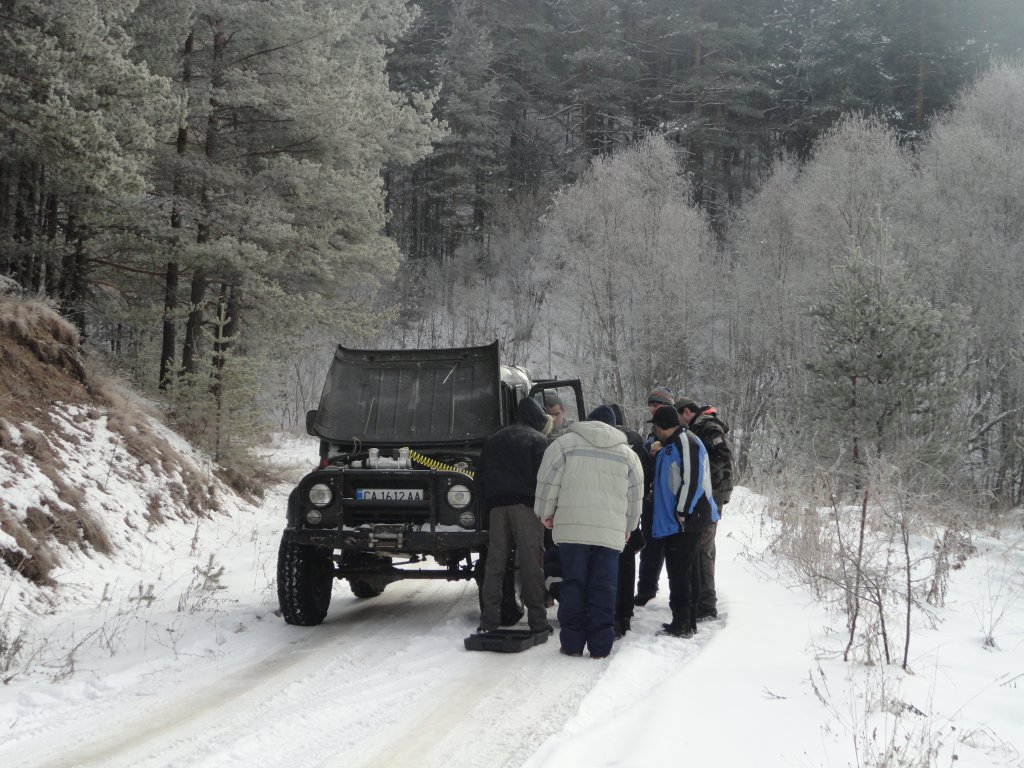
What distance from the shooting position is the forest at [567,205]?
14953 millimetres

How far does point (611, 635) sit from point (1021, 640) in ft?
11.7

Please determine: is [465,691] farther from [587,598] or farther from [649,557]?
[649,557]

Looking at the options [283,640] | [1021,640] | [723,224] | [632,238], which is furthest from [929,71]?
[283,640]

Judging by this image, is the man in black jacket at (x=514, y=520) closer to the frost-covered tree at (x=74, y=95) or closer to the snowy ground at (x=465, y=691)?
the snowy ground at (x=465, y=691)

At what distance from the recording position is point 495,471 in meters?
7.06

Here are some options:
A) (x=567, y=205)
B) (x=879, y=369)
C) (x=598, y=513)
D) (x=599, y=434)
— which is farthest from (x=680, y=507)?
(x=567, y=205)

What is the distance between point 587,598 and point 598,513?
0.67 meters

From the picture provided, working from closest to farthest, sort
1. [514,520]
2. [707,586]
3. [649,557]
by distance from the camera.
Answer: [514,520], [707,586], [649,557]

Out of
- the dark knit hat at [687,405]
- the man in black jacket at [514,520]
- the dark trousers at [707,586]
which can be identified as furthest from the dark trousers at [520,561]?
the dark knit hat at [687,405]

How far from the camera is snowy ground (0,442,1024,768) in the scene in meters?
4.49

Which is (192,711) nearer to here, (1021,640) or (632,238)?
(1021,640)

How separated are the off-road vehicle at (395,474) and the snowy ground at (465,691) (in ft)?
1.64

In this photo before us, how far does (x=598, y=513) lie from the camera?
661 cm

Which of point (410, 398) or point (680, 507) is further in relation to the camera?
point (410, 398)
